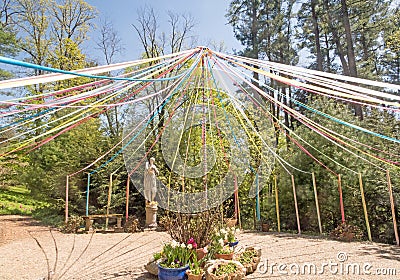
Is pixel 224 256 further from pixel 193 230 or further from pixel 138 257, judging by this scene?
pixel 138 257

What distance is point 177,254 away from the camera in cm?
386

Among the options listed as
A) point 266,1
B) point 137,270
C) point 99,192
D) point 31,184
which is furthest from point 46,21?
point 137,270

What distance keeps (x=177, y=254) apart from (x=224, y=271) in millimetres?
678

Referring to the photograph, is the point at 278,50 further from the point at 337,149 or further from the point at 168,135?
the point at 337,149

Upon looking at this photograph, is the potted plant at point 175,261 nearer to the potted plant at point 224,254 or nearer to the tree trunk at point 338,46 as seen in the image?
the potted plant at point 224,254

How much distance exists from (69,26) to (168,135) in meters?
8.51

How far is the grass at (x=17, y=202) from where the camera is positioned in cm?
1136

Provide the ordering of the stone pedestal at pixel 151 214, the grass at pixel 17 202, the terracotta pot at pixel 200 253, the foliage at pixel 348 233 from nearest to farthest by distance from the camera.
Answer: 1. the terracotta pot at pixel 200 253
2. the foliage at pixel 348 233
3. the stone pedestal at pixel 151 214
4. the grass at pixel 17 202

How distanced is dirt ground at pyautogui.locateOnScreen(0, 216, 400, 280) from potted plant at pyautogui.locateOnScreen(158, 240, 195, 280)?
0.53 m

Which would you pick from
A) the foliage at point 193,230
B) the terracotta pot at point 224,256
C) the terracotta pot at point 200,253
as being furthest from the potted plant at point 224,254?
the foliage at point 193,230

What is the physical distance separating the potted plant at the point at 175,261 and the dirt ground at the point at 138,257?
526mm

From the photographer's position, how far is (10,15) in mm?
14008

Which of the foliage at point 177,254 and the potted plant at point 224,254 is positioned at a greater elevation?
the foliage at point 177,254

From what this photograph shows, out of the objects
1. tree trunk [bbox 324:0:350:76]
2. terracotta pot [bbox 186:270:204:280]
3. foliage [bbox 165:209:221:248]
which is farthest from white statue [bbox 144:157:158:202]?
tree trunk [bbox 324:0:350:76]
